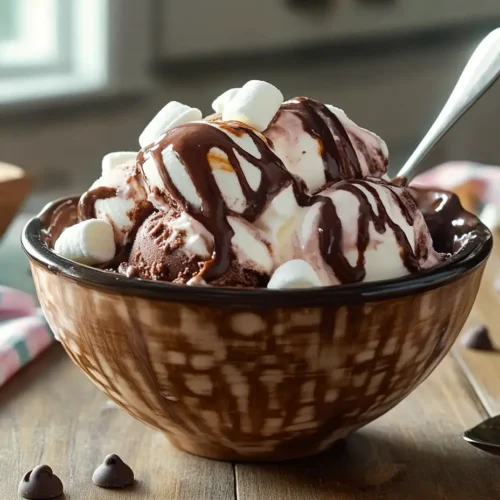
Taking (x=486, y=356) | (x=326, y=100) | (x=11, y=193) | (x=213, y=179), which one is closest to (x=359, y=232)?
(x=213, y=179)

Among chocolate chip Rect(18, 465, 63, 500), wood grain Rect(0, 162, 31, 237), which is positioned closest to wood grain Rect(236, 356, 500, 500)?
chocolate chip Rect(18, 465, 63, 500)

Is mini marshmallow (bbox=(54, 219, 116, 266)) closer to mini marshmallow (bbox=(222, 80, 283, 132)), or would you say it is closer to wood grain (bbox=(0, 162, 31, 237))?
mini marshmallow (bbox=(222, 80, 283, 132))

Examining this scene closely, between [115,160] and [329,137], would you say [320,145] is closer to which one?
[329,137]

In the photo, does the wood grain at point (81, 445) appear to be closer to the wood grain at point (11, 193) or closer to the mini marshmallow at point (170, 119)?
the mini marshmallow at point (170, 119)

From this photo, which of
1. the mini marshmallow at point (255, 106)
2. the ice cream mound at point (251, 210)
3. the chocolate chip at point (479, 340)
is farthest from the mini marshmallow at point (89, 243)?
the chocolate chip at point (479, 340)

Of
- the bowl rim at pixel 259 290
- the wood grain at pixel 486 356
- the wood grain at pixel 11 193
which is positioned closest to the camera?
the bowl rim at pixel 259 290
